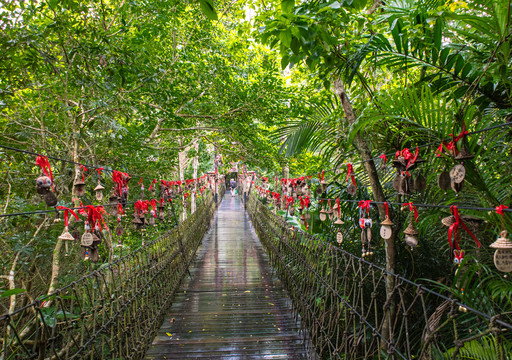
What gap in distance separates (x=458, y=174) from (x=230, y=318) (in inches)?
137

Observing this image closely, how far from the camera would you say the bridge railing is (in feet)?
5.01

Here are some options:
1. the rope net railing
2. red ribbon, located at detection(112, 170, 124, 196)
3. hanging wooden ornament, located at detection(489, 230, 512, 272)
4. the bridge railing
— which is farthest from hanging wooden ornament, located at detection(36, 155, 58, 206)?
hanging wooden ornament, located at detection(489, 230, 512, 272)

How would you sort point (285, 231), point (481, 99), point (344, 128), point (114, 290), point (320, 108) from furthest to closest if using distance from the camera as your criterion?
point (285, 231)
point (320, 108)
point (344, 128)
point (114, 290)
point (481, 99)

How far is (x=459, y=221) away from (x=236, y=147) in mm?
5845

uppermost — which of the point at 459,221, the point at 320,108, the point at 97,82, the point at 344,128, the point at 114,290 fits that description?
the point at 97,82

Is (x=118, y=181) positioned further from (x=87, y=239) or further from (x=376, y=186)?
(x=376, y=186)

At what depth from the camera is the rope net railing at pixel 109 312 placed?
1.94 meters

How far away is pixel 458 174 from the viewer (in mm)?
1519

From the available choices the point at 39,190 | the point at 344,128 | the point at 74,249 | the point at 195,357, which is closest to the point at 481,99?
the point at 344,128

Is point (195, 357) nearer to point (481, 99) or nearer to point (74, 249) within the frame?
point (74, 249)

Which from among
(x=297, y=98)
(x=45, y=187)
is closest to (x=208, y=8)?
(x=45, y=187)

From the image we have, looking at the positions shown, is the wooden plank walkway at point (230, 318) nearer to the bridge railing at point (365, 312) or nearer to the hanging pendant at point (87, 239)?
the bridge railing at point (365, 312)

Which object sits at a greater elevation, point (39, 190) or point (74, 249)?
point (39, 190)

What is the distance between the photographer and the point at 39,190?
2.08 metres
